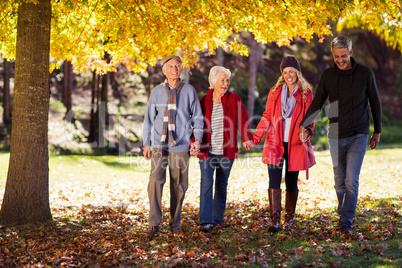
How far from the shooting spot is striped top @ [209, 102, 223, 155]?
6492 mm


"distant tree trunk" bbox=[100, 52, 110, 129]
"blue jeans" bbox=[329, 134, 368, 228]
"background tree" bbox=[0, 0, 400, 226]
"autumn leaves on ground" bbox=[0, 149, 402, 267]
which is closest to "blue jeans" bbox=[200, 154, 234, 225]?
"autumn leaves on ground" bbox=[0, 149, 402, 267]

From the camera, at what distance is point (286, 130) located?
6.46 meters

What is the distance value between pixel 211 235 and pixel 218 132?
135 centimetres

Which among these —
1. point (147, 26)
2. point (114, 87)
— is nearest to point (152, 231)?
point (147, 26)

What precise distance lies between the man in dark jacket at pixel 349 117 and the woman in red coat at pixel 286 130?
268mm

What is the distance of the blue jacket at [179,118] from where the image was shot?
637 centimetres

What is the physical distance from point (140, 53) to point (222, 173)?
4.03m

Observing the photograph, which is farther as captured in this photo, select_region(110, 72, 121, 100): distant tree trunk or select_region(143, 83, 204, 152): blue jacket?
select_region(110, 72, 121, 100): distant tree trunk

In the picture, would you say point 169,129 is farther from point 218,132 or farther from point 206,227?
point 206,227

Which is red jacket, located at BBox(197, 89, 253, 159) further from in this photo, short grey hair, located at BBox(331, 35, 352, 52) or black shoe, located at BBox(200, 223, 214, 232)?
short grey hair, located at BBox(331, 35, 352, 52)

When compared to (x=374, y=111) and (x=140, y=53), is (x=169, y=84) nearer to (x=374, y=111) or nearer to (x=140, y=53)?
(x=374, y=111)

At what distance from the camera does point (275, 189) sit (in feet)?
21.3

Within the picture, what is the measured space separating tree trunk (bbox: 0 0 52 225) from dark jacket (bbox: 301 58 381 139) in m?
3.99

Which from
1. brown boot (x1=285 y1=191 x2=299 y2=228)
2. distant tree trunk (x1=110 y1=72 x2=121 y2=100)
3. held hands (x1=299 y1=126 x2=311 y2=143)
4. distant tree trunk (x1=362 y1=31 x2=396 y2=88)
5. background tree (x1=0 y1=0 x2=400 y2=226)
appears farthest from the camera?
distant tree trunk (x1=362 y1=31 x2=396 y2=88)
